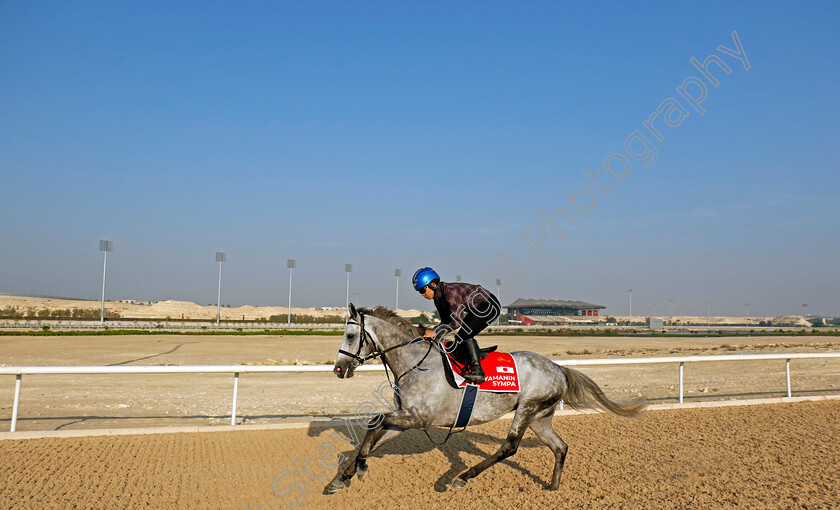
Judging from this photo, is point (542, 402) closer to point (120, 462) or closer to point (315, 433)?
point (315, 433)

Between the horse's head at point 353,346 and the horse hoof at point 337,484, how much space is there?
92cm

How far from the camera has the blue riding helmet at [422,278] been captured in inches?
211

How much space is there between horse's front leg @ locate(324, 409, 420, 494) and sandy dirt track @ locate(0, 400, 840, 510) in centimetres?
13

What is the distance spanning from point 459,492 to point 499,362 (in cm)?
128

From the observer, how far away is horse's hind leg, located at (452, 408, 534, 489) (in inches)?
211

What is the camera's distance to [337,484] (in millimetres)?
5090

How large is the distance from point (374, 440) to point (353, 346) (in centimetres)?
89

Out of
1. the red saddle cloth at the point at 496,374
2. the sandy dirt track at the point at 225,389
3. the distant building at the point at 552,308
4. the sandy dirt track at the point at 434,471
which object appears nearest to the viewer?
the sandy dirt track at the point at 434,471

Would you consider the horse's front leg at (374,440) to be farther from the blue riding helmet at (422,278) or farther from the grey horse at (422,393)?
the blue riding helmet at (422,278)

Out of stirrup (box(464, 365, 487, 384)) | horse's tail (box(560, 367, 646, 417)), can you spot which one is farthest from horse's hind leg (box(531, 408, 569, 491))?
stirrup (box(464, 365, 487, 384))

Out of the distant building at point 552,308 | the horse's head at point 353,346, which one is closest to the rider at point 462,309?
the horse's head at point 353,346

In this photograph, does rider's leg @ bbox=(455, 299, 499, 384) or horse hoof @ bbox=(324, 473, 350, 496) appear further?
rider's leg @ bbox=(455, 299, 499, 384)

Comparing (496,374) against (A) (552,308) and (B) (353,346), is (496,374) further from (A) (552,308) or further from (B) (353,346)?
(A) (552,308)

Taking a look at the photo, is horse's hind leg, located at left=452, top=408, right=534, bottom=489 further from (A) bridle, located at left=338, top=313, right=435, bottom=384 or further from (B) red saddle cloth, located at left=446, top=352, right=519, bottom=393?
(A) bridle, located at left=338, top=313, right=435, bottom=384
